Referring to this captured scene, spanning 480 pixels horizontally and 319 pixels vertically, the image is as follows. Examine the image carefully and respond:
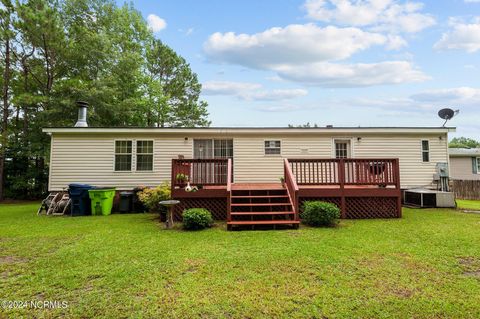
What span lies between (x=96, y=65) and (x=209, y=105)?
9.52 m

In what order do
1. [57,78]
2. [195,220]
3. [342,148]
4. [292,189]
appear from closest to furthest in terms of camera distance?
[195,220] → [292,189] → [342,148] → [57,78]

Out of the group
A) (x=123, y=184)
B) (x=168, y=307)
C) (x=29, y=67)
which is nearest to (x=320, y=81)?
(x=123, y=184)

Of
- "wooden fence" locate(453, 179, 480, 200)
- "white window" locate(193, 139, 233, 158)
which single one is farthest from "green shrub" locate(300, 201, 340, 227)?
"wooden fence" locate(453, 179, 480, 200)

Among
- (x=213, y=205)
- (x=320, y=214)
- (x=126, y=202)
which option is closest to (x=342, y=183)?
(x=320, y=214)

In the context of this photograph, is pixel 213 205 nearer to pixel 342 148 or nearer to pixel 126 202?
pixel 126 202

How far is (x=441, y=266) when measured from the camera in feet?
11.1

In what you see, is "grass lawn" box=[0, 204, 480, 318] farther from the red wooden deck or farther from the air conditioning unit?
the air conditioning unit

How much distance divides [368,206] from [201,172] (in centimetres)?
481

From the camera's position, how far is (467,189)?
12938 mm

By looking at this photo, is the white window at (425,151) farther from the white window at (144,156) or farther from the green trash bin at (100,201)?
the green trash bin at (100,201)

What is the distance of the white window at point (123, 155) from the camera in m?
9.24

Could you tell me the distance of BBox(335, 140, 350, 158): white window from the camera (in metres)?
9.68

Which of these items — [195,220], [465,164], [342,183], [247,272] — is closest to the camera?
[247,272]

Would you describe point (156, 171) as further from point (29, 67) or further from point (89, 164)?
point (29, 67)
